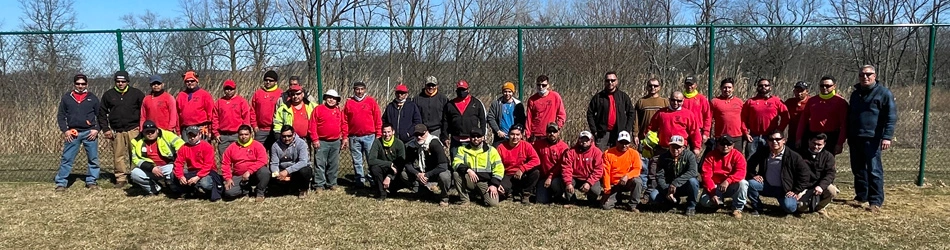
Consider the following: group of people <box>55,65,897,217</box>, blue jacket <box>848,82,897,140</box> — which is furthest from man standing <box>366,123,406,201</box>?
blue jacket <box>848,82,897,140</box>

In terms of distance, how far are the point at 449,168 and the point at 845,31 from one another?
23.1 ft

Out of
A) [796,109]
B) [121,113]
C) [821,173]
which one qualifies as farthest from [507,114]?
[121,113]

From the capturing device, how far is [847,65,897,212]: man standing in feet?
18.6

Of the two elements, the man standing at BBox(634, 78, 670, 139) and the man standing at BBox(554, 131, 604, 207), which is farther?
the man standing at BBox(634, 78, 670, 139)

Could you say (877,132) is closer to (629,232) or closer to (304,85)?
(629,232)

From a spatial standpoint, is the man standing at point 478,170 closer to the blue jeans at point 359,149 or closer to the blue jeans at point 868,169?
the blue jeans at point 359,149

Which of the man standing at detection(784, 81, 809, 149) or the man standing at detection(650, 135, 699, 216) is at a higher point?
the man standing at detection(784, 81, 809, 149)

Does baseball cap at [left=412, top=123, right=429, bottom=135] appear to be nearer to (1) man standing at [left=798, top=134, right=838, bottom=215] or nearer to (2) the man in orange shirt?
(2) the man in orange shirt

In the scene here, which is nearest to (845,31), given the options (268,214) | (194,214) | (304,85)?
(304,85)

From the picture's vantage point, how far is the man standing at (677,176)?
5758 millimetres

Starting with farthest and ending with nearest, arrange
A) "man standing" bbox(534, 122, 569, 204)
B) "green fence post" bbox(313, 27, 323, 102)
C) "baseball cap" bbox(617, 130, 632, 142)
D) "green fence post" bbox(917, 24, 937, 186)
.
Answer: "green fence post" bbox(313, 27, 323, 102)
"green fence post" bbox(917, 24, 937, 186)
"man standing" bbox(534, 122, 569, 204)
"baseball cap" bbox(617, 130, 632, 142)

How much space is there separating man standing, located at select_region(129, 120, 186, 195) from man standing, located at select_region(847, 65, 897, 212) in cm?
726

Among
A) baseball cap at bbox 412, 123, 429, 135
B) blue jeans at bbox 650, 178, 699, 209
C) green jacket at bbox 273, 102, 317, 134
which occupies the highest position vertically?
green jacket at bbox 273, 102, 317, 134

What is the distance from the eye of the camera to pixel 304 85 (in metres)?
8.26
